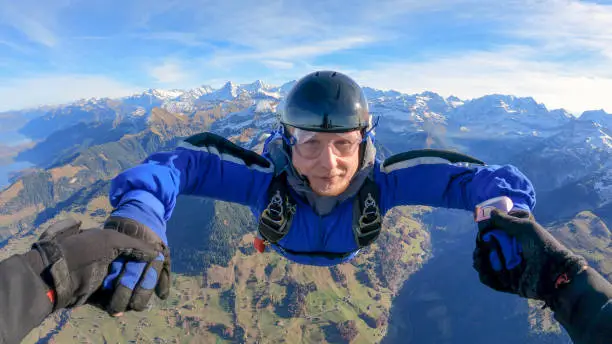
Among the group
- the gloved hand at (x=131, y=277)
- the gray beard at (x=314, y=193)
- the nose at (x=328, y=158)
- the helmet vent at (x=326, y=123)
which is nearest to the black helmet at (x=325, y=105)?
the helmet vent at (x=326, y=123)

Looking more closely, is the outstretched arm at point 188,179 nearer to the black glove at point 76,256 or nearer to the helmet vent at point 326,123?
the black glove at point 76,256

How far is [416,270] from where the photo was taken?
608ft

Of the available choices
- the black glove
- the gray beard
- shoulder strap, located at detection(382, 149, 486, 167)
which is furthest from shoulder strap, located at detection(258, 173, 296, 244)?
the black glove

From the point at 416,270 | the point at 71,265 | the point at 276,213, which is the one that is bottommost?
the point at 416,270

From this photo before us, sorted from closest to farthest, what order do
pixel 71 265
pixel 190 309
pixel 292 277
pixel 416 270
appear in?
pixel 71 265 < pixel 190 309 < pixel 292 277 < pixel 416 270

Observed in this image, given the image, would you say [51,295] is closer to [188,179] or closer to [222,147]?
[188,179]

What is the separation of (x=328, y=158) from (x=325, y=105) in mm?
943

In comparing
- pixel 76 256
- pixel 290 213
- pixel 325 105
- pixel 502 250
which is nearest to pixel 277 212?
pixel 290 213

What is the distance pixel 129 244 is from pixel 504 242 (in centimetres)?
422

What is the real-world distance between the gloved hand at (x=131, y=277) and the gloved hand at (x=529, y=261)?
12.7ft

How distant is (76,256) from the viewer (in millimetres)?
3197

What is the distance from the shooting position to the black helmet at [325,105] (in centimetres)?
553

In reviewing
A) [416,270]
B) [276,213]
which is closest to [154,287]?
[276,213]

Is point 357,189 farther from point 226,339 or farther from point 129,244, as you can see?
point 226,339
